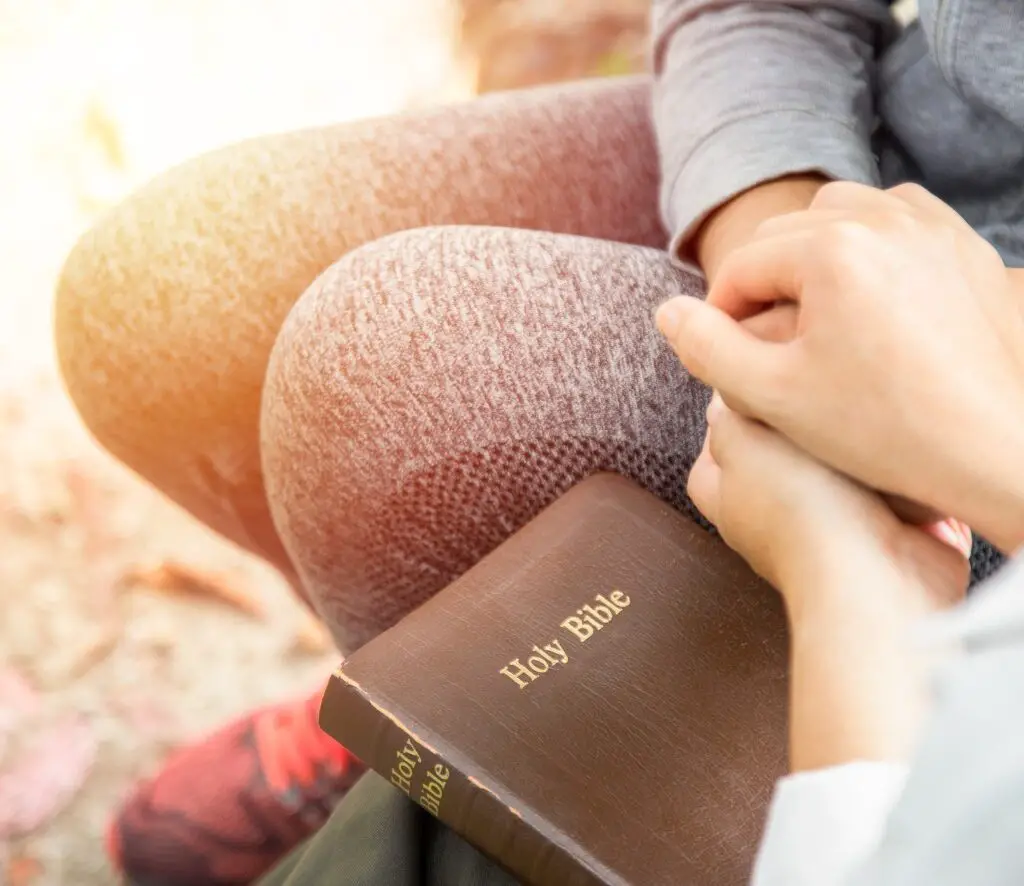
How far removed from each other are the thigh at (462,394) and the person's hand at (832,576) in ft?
0.18

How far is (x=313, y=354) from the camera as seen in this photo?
0.49m

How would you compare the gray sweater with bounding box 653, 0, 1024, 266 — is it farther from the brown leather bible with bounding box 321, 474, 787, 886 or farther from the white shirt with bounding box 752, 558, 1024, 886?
the white shirt with bounding box 752, 558, 1024, 886

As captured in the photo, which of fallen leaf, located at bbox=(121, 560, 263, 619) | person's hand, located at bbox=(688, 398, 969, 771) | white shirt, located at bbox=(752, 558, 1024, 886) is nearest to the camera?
white shirt, located at bbox=(752, 558, 1024, 886)

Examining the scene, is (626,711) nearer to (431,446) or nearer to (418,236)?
(431,446)

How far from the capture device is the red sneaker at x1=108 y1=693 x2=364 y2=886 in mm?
767

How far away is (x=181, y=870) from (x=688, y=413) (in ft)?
1.84

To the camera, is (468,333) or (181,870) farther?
(181,870)

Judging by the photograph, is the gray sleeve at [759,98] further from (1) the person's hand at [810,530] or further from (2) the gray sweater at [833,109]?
(1) the person's hand at [810,530]

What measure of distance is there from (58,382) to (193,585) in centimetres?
32

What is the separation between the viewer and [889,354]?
0.36m

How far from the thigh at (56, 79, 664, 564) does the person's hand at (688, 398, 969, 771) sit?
24cm

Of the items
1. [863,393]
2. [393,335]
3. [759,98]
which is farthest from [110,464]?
[863,393]

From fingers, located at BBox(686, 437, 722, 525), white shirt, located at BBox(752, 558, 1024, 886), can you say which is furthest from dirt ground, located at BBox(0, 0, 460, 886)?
white shirt, located at BBox(752, 558, 1024, 886)

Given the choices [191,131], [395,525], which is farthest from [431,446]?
[191,131]
